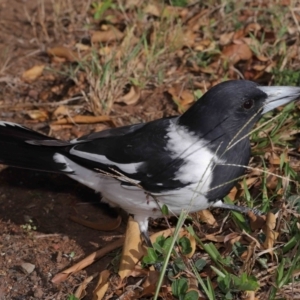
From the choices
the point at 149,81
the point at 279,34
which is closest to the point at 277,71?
the point at 279,34

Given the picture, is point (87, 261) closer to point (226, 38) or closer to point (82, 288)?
point (82, 288)

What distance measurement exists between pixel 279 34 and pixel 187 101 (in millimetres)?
827

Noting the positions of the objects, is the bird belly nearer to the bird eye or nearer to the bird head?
the bird head

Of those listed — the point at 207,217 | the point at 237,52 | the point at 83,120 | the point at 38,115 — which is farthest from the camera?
the point at 237,52

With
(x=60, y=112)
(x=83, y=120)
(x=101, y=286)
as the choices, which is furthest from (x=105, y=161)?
(x=60, y=112)

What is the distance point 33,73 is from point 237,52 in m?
1.45

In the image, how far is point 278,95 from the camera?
3.53 m

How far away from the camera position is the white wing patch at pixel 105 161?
11.6 feet

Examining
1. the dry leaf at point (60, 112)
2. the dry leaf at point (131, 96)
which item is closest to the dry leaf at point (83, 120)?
the dry leaf at point (60, 112)

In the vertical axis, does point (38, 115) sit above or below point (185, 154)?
below

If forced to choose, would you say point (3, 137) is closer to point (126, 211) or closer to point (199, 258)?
point (126, 211)

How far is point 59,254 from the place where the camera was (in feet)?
12.2

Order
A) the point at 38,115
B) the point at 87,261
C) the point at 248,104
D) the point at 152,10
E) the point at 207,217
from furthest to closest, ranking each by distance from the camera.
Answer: the point at 152,10, the point at 38,115, the point at 207,217, the point at 87,261, the point at 248,104

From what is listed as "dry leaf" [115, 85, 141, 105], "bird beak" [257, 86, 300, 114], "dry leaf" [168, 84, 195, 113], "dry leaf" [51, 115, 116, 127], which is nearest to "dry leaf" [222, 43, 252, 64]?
"dry leaf" [168, 84, 195, 113]
